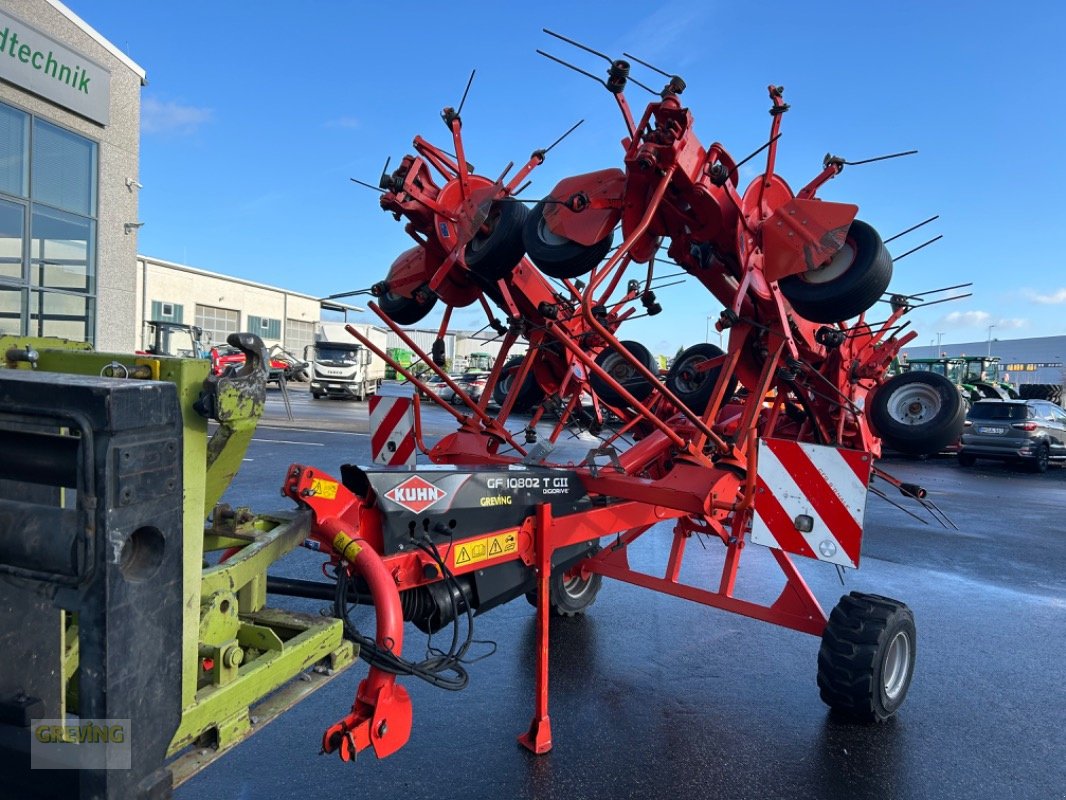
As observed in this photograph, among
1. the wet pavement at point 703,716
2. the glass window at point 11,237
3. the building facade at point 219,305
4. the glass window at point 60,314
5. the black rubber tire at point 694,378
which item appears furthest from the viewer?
the building facade at point 219,305

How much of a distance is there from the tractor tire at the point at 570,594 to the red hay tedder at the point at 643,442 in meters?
0.02

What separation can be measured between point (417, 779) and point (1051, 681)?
4.19 metres

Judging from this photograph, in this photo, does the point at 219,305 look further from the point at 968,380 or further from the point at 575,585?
the point at 575,585

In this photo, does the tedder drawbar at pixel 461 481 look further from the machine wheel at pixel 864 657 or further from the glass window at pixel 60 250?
the glass window at pixel 60 250

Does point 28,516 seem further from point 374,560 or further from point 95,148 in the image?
point 95,148

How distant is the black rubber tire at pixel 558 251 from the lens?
13.0 ft

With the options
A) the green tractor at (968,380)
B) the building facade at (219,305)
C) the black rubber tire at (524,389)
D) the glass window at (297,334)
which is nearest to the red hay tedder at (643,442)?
the black rubber tire at (524,389)

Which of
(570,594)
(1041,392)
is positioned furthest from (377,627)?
(1041,392)

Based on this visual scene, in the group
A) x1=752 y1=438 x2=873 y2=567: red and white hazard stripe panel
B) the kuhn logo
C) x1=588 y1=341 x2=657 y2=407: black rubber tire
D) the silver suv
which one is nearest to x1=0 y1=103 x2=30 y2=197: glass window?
x1=588 y1=341 x2=657 y2=407: black rubber tire

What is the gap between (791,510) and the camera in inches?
150

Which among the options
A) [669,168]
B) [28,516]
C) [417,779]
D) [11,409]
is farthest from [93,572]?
[669,168]

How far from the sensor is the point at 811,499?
3760 millimetres

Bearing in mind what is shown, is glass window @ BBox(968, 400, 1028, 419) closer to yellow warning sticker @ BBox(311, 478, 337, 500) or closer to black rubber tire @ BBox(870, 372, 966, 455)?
black rubber tire @ BBox(870, 372, 966, 455)

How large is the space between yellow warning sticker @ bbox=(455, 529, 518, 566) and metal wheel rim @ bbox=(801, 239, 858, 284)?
2.08m
